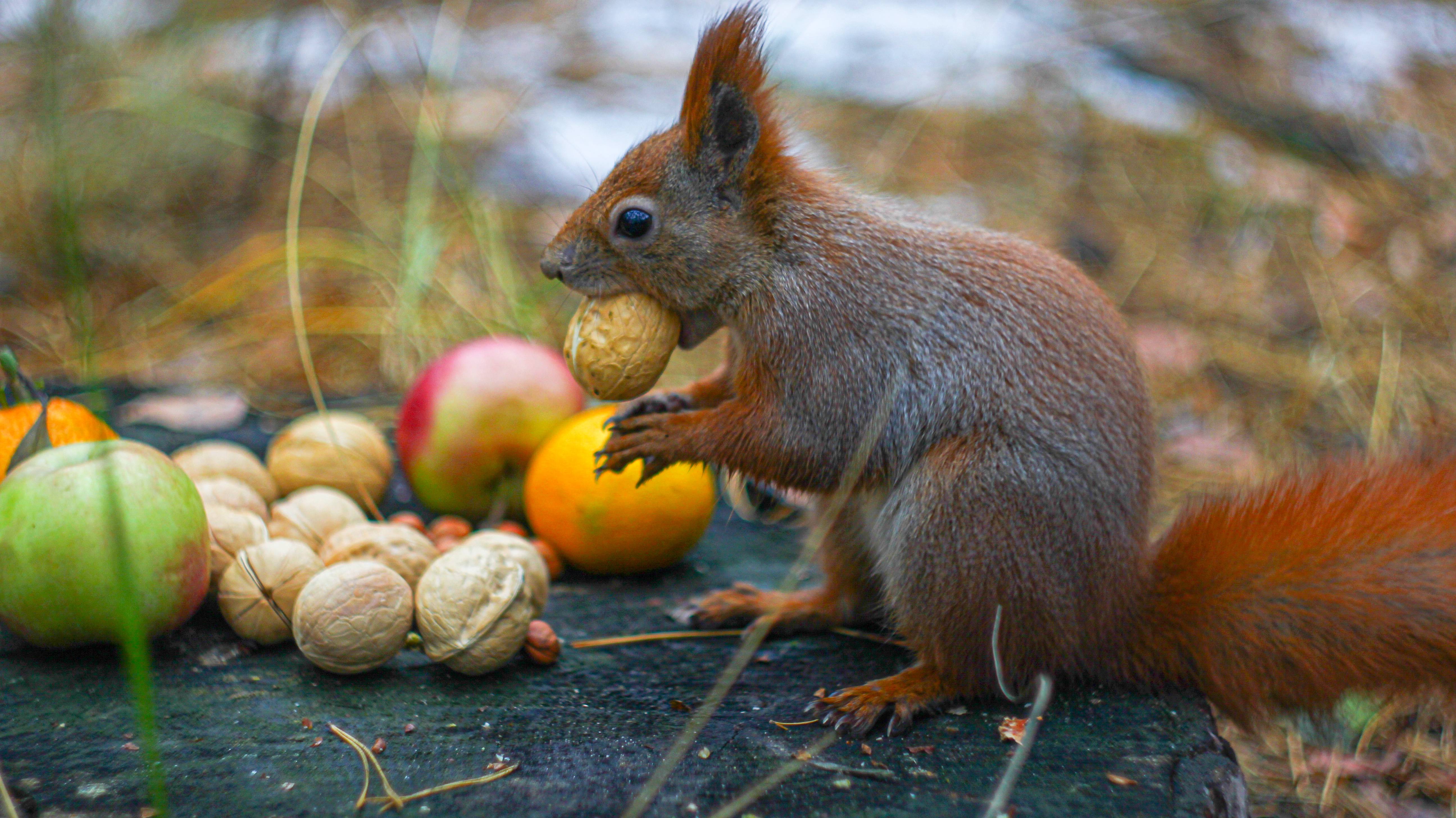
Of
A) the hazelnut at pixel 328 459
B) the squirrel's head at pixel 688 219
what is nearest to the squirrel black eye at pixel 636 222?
the squirrel's head at pixel 688 219

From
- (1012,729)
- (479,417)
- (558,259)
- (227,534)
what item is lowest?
(1012,729)

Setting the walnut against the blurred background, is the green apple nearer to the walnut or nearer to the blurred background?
the walnut

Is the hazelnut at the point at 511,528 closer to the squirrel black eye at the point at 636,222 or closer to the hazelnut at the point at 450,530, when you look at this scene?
the hazelnut at the point at 450,530

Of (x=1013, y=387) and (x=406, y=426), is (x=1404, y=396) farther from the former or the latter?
(x=406, y=426)

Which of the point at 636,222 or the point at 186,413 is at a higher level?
the point at 636,222

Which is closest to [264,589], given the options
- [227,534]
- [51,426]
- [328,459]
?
[227,534]

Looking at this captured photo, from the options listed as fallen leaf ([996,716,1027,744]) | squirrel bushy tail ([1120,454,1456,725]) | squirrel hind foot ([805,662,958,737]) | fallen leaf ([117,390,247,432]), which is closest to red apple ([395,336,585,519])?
fallen leaf ([117,390,247,432])

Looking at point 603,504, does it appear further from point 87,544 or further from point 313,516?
point 87,544

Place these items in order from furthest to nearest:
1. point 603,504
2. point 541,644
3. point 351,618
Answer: point 603,504 → point 541,644 → point 351,618
